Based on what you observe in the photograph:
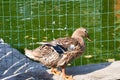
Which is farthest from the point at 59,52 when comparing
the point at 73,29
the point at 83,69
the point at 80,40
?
the point at 73,29

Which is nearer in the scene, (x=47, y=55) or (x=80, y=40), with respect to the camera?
(x=47, y=55)

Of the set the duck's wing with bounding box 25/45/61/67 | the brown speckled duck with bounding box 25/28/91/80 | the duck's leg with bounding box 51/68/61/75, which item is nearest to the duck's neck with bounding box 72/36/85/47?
the brown speckled duck with bounding box 25/28/91/80

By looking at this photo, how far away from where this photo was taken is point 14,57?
24.4 feet

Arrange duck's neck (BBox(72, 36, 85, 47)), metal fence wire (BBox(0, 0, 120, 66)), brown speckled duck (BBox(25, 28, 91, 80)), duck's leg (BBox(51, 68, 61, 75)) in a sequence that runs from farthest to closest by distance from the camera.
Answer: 1. metal fence wire (BBox(0, 0, 120, 66))
2. duck's leg (BBox(51, 68, 61, 75))
3. duck's neck (BBox(72, 36, 85, 47))
4. brown speckled duck (BBox(25, 28, 91, 80))

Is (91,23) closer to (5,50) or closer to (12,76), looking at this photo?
(5,50)

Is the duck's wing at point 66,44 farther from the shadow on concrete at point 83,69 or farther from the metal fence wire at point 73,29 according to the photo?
the metal fence wire at point 73,29

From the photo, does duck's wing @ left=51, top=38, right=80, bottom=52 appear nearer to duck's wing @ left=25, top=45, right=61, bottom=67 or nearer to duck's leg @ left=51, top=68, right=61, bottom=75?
duck's wing @ left=25, top=45, right=61, bottom=67

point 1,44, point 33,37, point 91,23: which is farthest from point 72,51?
point 91,23

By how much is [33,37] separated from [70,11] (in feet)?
10.7

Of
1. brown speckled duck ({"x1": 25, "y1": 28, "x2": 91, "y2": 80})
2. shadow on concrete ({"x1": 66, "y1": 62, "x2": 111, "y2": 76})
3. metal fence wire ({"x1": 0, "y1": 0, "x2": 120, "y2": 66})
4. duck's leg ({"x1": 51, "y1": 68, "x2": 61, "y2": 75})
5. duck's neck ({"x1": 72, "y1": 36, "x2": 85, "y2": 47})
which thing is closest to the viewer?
brown speckled duck ({"x1": 25, "y1": 28, "x2": 91, "y2": 80})

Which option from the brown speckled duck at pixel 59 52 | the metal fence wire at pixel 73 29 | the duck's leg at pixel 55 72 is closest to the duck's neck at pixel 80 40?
the brown speckled duck at pixel 59 52

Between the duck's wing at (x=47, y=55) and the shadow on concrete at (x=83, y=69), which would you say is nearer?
the duck's wing at (x=47, y=55)

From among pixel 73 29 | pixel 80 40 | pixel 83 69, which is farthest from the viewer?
pixel 73 29

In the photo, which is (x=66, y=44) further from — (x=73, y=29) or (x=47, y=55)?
(x=73, y=29)
